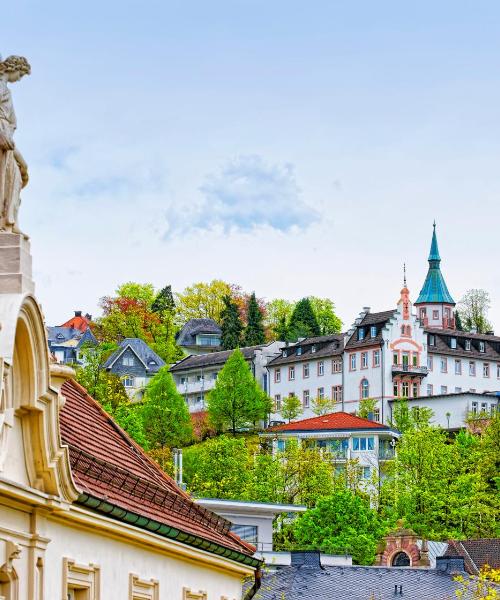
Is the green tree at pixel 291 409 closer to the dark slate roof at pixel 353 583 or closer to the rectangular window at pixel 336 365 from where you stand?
the rectangular window at pixel 336 365

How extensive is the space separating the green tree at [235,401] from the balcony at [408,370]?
13070mm

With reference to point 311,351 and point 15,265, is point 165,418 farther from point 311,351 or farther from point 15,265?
point 15,265

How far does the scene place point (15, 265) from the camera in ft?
49.4

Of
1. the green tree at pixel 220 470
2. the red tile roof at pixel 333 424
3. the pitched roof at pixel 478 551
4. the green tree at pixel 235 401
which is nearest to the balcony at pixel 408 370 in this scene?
the green tree at pixel 235 401

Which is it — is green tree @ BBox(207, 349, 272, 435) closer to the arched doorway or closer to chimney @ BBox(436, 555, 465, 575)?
the arched doorway

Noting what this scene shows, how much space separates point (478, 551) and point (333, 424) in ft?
172

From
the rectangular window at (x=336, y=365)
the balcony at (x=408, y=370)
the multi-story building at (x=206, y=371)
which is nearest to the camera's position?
the balcony at (x=408, y=370)

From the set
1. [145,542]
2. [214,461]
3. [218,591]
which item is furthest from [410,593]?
[214,461]

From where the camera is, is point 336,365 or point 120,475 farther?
point 336,365

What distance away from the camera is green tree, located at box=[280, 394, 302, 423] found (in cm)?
16238

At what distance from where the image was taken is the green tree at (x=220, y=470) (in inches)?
4540

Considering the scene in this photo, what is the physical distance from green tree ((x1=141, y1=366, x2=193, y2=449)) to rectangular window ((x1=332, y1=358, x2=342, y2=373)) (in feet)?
70.7

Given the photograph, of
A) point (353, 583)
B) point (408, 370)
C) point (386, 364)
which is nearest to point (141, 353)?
point (386, 364)

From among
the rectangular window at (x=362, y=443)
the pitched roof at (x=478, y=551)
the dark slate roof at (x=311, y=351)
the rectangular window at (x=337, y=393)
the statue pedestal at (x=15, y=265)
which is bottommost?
the statue pedestal at (x=15, y=265)
